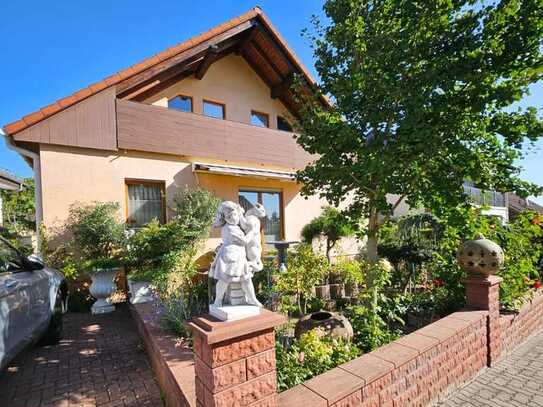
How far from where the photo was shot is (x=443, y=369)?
11.7 ft

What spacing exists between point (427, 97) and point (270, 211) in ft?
26.1

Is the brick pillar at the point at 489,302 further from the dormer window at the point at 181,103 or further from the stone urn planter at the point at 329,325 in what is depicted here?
the dormer window at the point at 181,103

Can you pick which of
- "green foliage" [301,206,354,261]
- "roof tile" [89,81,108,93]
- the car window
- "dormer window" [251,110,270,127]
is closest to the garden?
"green foliage" [301,206,354,261]

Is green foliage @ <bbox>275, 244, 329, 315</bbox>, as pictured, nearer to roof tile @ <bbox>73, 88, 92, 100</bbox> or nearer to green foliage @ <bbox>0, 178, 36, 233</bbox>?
roof tile @ <bbox>73, 88, 92, 100</bbox>

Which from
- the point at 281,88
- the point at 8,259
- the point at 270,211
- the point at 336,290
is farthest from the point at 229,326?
the point at 281,88

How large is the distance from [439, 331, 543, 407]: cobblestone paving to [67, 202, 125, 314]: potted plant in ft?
23.6

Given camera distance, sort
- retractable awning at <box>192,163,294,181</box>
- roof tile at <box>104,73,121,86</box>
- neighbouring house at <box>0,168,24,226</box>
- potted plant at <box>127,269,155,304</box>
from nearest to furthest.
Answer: potted plant at <box>127,269,155,304</box> → roof tile at <box>104,73,121,86</box> → retractable awning at <box>192,163,294,181</box> → neighbouring house at <box>0,168,24,226</box>

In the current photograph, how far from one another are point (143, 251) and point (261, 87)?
29.0 ft

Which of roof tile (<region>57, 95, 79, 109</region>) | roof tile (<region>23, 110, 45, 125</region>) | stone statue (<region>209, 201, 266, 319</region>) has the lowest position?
stone statue (<region>209, 201, 266, 319</region>)

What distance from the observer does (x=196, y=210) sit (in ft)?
27.7

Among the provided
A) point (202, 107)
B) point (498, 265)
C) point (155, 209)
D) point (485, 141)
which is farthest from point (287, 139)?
point (498, 265)

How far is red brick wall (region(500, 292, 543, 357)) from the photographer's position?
467cm

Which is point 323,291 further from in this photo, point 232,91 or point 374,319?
point 232,91

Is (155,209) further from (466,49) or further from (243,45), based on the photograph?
(466,49)
